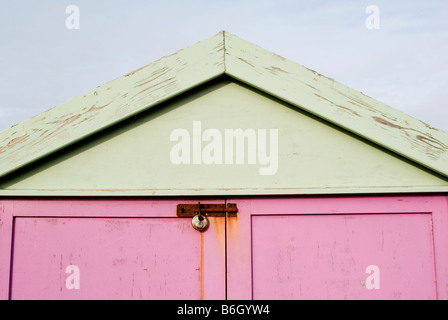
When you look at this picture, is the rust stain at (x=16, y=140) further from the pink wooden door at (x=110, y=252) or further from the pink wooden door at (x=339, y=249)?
the pink wooden door at (x=339, y=249)

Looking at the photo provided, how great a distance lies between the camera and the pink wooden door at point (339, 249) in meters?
2.85

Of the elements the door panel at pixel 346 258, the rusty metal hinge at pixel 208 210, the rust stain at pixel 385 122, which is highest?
the rust stain at pixel 385 122

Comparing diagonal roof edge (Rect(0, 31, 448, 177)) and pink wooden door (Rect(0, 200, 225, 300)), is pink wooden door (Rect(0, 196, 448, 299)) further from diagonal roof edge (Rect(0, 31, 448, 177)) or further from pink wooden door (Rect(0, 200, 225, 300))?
diagonal roof edge (Rect(0, 31, 448, 177))

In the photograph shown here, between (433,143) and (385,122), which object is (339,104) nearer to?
(385,122)

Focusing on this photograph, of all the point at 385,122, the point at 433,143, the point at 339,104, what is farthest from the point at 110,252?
the point at 433,143

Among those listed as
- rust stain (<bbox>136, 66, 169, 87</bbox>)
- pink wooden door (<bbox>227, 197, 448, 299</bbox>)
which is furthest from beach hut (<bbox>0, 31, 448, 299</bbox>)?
rust stain (<bbox>136, 66, 169, 87</bbox>)

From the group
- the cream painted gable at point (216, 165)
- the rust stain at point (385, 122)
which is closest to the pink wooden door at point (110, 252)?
the cream painted gable at point (216, 165)

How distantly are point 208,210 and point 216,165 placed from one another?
336 millimetres

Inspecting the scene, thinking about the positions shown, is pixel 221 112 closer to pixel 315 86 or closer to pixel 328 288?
pixel 315 86

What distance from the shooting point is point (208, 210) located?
2891 millimetres

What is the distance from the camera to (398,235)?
2.87 metres

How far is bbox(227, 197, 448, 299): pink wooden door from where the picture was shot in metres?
2.85

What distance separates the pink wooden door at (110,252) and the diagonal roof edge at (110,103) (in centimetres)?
41

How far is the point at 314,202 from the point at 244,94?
96 cm
